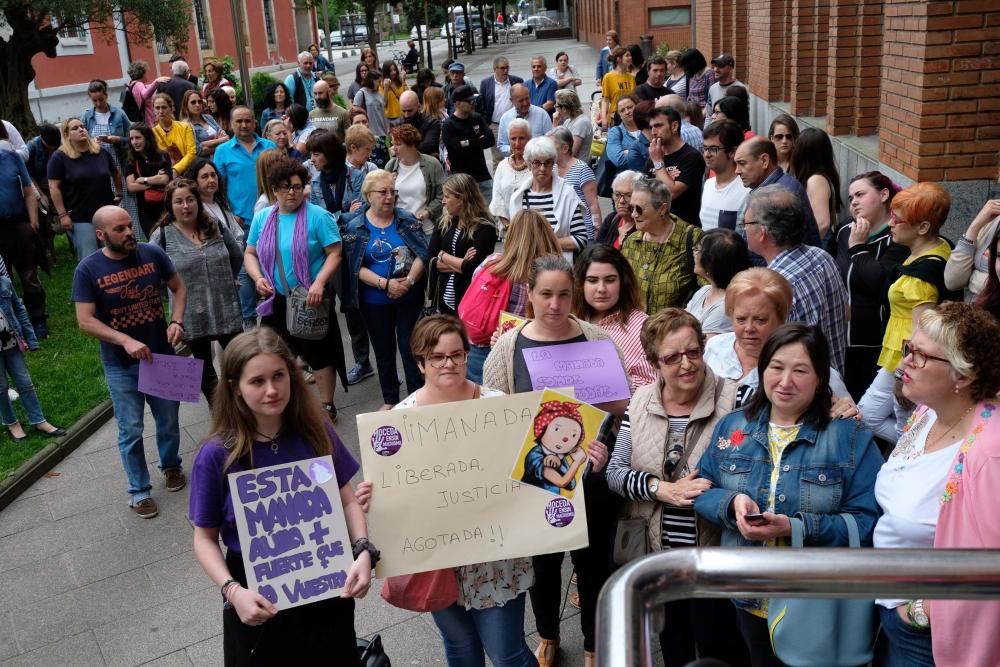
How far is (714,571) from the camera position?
153cm

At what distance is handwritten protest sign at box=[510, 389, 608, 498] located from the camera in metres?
3.52

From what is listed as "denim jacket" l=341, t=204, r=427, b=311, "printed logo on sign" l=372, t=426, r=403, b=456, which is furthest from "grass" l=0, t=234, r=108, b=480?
"printed logo on sign" l=372, t=426, r=403, b=456

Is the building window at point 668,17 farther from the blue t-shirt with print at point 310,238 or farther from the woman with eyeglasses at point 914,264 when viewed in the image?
the woman with eyeglasses at point 914,264

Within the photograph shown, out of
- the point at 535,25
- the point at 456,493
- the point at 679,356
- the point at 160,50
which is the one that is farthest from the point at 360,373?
the point at 535,25

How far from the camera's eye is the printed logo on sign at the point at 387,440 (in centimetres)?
339

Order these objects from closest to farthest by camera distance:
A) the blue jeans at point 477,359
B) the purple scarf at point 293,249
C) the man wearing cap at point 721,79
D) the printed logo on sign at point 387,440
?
1. the printed logo on sign at point 387,440
2. the blue jeans at point 477,359
3. the purple scarf at point 293,249
4. the man wearing cap at point 721,79

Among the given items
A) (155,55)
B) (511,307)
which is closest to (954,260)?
(511,307)

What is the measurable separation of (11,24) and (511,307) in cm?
1427

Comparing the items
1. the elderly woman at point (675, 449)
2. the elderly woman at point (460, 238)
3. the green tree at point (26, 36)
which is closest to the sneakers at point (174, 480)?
the elderly woman at point (460, 238)

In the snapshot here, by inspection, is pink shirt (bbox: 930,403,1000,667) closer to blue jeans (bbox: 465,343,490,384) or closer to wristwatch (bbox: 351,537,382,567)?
wristwatch (bbox: 351,537,382,567)

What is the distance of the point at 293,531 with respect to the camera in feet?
10.5

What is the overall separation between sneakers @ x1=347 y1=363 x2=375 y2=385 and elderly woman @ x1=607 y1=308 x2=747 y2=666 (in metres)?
5.05

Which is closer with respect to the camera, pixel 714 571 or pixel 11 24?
pixel 714 571

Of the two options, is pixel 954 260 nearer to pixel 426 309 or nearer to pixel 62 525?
pixel 426 309
